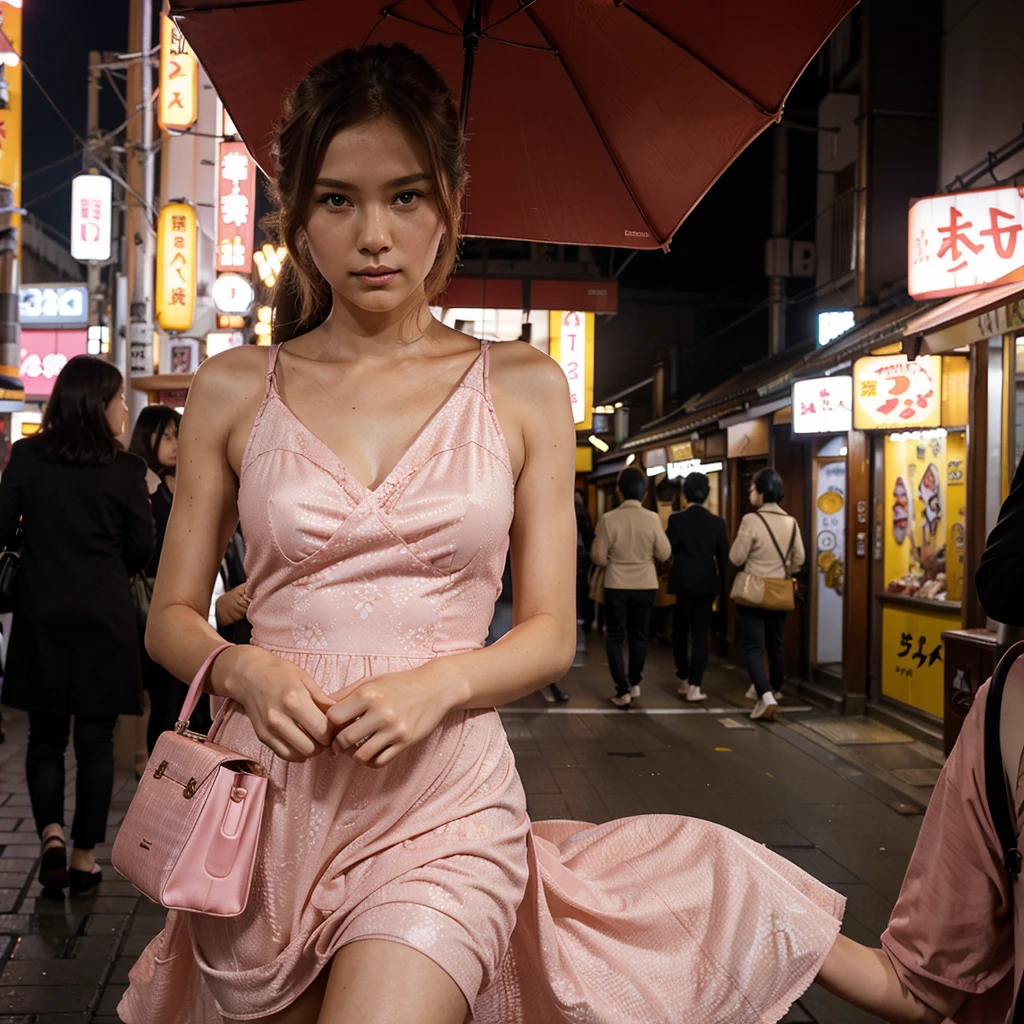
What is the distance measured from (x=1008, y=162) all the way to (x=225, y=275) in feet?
41.4

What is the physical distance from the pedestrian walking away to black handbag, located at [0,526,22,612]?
712cm

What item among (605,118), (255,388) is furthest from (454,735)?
(605,118)

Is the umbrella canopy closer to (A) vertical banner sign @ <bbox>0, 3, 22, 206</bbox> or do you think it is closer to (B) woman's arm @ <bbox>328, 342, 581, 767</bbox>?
(B) woman's arm @ <bbox>328, 342, 581, 767</bbox>

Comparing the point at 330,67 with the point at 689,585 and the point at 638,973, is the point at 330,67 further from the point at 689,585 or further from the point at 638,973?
the point at 689,585

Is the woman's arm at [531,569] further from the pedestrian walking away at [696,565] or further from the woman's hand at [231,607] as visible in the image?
the pedestrian walking away at [696,565]

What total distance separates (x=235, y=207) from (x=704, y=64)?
586 inches

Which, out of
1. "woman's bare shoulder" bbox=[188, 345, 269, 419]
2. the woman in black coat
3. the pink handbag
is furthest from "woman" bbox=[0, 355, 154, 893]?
the pink handbag

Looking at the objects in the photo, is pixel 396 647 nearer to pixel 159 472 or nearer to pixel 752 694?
pixel 159 472

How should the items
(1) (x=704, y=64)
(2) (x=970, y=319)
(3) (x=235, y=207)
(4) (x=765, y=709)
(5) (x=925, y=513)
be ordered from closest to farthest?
(1) (x=704, y=64) → (2) (x=970, y=319) → (5) (x=925, y=513) → (4) (x=765, y=709) → (3) (x=235, y=207)

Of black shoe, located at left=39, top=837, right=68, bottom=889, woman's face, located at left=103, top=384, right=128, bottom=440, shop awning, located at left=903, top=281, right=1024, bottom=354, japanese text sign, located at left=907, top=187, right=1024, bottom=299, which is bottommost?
black shoe, located at left=39, top=837, right=68, bottom=889

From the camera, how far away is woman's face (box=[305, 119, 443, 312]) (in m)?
1.72

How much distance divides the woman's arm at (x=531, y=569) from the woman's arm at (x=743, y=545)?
822 cm

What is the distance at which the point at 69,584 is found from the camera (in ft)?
15.5

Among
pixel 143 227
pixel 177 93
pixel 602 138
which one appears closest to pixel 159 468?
pixel 602 138
